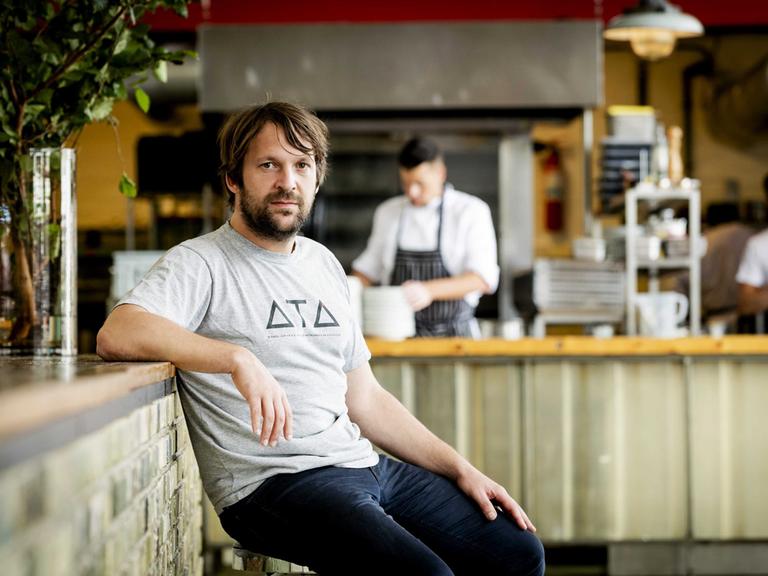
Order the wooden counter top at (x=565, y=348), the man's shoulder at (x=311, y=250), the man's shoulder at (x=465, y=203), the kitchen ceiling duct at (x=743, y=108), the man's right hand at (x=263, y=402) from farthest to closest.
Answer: the kitchen ceiling duct at (x=743, y=108) → the man's shoulder at (x=465, y=203) → the wooden counter top at (x=565, y=348) → the man's shoulder at (x=311, y=250) → the man's right hand at (x=263, y=402)

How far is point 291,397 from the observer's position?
6.86 feet

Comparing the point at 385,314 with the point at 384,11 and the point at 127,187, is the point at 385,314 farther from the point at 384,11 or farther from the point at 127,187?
the point at 384,11

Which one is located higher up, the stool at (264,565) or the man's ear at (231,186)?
the man's ear at (231,186)

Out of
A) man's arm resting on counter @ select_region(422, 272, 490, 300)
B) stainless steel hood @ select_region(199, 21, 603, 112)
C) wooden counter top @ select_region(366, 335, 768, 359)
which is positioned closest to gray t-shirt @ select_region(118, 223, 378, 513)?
wooden counter top @ select_region(366, 335, 768, 359)

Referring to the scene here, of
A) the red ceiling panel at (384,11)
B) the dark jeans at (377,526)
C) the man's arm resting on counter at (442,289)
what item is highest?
the red ceiling panel at (384,11)

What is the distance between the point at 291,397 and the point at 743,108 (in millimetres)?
6392

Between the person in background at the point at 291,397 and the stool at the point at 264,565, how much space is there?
0.06ft

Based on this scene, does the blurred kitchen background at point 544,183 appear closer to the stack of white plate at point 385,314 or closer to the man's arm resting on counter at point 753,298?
the stack of white plate at point 385,314

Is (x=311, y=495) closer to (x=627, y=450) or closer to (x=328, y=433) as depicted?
(x=328, y=433)

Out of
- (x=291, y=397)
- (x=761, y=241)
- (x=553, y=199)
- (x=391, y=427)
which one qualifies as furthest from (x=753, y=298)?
(x=291, y=397)

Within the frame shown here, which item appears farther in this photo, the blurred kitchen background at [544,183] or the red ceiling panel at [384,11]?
the red ceiling panel at [384,11]

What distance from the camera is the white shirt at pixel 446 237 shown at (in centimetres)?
470

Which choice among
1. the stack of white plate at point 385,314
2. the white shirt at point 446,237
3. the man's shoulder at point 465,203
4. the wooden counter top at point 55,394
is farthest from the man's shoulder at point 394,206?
the wooden counter top at point 55,394

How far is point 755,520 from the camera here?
4.09m
